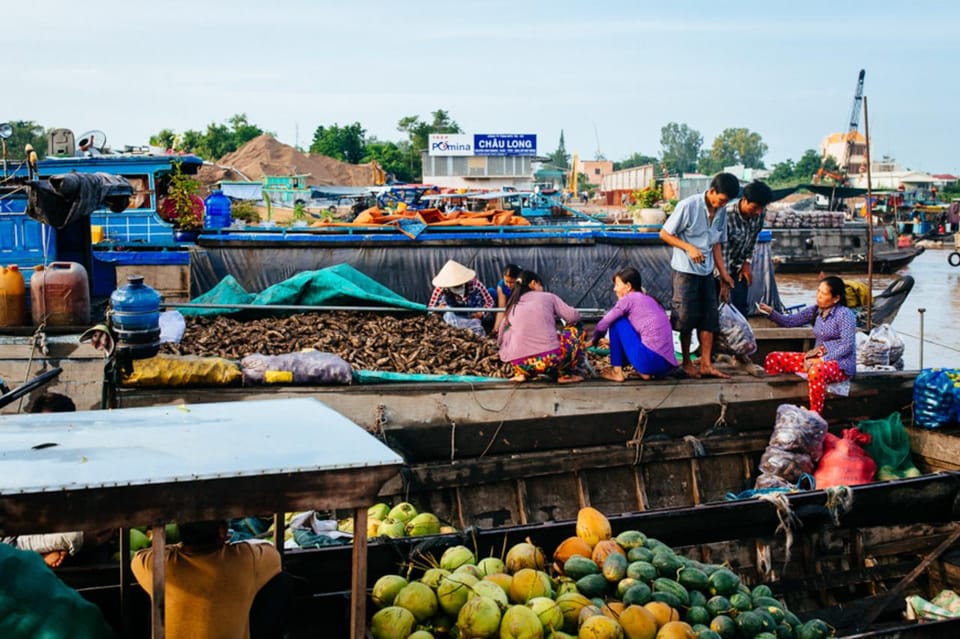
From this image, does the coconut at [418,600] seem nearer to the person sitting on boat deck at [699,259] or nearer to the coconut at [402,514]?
the coconut at [402,514]

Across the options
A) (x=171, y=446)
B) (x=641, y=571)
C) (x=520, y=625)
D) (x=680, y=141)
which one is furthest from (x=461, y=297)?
(x=680, y=141)

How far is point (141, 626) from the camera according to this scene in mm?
3521

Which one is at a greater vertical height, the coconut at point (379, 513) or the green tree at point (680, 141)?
the green tree at point (680, 141)

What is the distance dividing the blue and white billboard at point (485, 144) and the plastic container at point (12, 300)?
3231 cm

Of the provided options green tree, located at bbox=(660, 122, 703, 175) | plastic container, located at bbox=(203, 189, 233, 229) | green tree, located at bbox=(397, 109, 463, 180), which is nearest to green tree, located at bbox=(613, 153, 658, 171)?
green tree, located at bbox=(660, 122, 703, 175)

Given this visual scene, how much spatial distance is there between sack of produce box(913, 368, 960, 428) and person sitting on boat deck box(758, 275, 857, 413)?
0.61 m

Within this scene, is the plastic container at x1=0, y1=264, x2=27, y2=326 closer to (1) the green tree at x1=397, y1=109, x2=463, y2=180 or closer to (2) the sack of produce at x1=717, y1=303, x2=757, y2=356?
(2) the sack of produce at x1=717, y1=303, x2=757, y2=356

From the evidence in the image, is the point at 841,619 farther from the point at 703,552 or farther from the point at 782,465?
the point at 782,465

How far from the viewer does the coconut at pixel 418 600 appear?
3.21m

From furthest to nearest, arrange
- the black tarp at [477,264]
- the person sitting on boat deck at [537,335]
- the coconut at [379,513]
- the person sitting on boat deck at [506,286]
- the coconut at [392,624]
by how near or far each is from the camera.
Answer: the black tarp at [477,264]
the person sitting on boat deck at [506,286]
the person sitting on boat deck at [537,335]
the coconut at [379,513]
the coconut at [392,624]

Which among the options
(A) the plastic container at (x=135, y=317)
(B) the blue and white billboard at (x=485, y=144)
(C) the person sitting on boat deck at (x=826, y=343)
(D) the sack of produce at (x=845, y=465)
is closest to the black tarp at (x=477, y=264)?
(C) the person sitting on boat deck at (x=826, y=343)

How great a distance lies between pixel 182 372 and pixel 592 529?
3.44m

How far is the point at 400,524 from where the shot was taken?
185 inches

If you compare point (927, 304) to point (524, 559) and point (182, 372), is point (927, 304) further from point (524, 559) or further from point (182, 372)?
point (524, 559)
